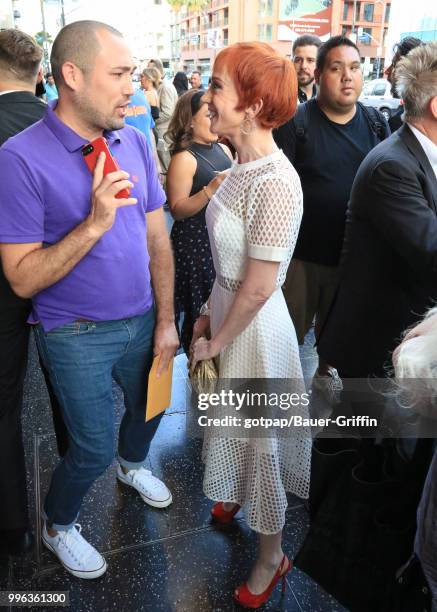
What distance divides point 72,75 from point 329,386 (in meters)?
1.98

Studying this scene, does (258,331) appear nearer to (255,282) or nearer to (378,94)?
(255,282)

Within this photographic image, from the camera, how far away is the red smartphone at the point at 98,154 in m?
1.17

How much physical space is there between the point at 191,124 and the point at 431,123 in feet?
4.09

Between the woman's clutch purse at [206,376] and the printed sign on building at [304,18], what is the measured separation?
20.0 metres

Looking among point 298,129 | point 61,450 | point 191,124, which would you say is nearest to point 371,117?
point 298,129

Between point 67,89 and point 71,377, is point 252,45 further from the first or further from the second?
point 71,377

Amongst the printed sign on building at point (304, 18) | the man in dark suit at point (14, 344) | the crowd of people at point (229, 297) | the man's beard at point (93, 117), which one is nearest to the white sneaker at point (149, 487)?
the crowd of people at point (229, 297)

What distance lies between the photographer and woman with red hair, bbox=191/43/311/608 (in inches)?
46.4

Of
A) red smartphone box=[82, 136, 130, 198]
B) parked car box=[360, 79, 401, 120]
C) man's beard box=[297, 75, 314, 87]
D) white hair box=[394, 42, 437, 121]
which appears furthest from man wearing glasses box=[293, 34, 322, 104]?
parked car box=[360, 79, 401, 120]

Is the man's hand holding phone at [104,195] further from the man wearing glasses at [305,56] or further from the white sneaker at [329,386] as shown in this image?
the man wearing glasses at [305,56]

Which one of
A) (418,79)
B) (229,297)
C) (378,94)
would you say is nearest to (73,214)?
(229,297)

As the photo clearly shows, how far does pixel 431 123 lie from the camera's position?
1408 mm

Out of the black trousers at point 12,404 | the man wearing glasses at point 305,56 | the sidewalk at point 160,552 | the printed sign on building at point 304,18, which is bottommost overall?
the sidewalk at point 160,552

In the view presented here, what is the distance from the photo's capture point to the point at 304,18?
19672mm
